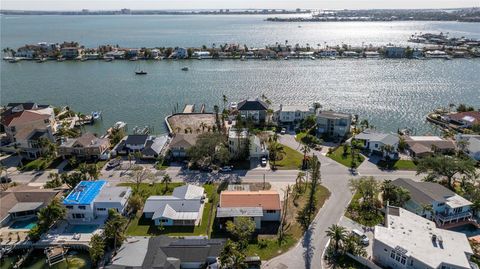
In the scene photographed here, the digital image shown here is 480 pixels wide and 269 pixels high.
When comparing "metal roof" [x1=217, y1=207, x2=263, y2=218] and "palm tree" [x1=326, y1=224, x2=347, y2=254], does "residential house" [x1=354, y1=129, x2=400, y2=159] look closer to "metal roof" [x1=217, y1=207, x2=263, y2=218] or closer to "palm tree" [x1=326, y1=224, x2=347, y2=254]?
"palm tree" [x1=326, y1=224, x2=347, y2=254]

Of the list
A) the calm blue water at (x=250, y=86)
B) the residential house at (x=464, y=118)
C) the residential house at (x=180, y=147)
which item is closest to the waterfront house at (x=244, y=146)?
the residential house at (x=180, y=147)

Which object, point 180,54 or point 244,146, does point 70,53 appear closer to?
point 180,54

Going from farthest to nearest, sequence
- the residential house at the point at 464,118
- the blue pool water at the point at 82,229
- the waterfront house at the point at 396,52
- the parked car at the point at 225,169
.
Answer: the waterfront house at the point at 396,52 → the residential house at the point at 464,118 → the parked car at the point at 225,169 → the blue pool water at the point at 82,229

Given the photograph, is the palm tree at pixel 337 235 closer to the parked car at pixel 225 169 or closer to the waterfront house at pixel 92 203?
the parked car at pixel 225 169

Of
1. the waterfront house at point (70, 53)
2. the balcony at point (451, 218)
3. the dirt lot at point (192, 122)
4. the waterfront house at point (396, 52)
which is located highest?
the waterfront house at point (70, 53)

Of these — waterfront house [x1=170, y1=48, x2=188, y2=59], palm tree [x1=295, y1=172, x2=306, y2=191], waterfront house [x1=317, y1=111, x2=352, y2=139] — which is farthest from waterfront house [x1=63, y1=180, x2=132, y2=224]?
→ waterfront house [x1=170, y1=48, x2=188, y2=59]

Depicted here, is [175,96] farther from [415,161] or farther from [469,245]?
[469,245]

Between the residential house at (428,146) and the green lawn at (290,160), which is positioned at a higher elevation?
the residential house at (428,146)
